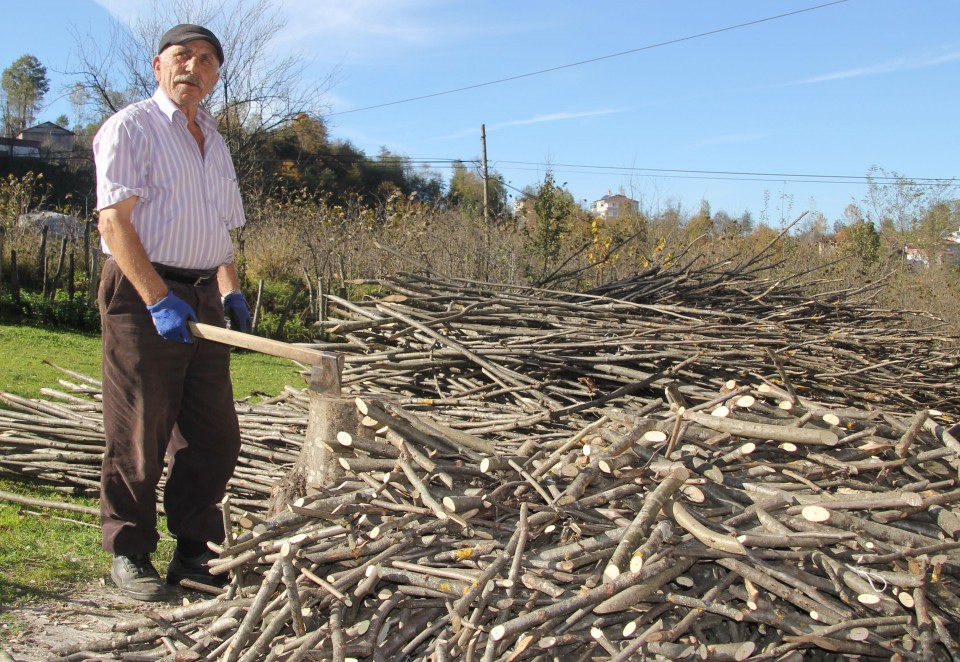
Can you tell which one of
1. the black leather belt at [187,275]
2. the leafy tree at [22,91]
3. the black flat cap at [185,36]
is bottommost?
the black leather belt at [187,275]

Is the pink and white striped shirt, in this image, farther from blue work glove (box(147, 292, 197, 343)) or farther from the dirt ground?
the dirt ground

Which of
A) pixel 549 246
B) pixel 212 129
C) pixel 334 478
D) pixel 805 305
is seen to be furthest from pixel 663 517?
pixel 549 246

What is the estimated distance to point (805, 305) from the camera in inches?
218

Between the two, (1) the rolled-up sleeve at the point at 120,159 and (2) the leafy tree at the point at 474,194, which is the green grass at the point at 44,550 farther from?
(2) the leafy tree at the point at 474,194

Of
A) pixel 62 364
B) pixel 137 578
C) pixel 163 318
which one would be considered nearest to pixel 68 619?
pixel 137 578

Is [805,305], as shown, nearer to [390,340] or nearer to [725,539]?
[390,340]

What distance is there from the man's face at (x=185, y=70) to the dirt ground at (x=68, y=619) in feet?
6.27

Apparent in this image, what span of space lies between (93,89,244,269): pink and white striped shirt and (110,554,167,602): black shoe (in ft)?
3.82

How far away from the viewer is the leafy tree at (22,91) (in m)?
48.8

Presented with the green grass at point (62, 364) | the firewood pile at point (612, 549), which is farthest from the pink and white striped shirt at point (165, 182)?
the green grass at point (62, 364)

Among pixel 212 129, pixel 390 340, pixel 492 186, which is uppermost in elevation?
pixel 492 186

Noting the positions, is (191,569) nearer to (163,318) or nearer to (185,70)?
(163,318)

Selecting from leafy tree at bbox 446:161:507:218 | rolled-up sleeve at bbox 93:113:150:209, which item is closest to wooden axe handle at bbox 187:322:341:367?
rolled-up sleeve at bbox 93:113:150:209

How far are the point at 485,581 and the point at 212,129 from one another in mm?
2288
